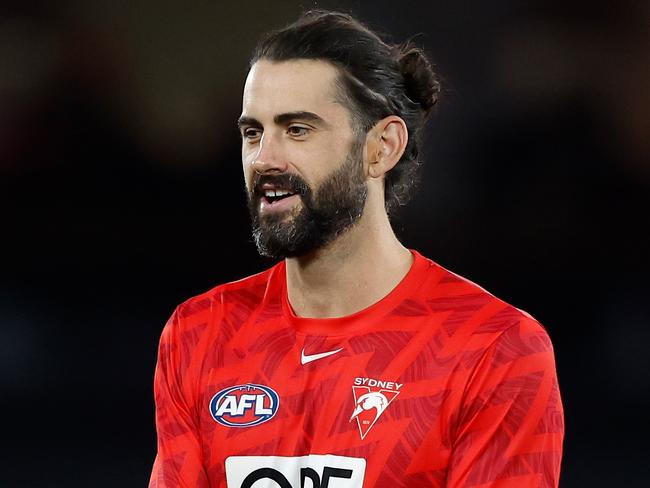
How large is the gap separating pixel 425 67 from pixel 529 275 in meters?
2.47

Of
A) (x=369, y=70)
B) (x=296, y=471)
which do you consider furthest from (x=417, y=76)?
(x=296, y=471)

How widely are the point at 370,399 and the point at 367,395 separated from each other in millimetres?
12

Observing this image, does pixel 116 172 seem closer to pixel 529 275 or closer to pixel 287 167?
pixel 529 275

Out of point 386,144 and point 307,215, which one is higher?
point 386,144

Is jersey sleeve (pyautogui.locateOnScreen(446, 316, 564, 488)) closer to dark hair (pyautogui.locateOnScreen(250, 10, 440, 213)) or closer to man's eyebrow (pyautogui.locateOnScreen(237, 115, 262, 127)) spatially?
dark hair (pyautogui.locateOnScreen(250, 10, 440, 213))

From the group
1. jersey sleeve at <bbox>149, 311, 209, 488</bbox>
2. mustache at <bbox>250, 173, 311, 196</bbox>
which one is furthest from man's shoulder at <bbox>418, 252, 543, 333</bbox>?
jersey sleeve at <bbox>149, 311, 209, 488</bbox>

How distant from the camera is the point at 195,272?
519 cm

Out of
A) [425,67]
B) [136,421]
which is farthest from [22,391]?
[425,67]

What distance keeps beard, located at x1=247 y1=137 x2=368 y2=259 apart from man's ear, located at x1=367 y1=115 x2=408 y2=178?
0.26ft

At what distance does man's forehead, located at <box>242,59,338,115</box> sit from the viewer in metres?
2.47

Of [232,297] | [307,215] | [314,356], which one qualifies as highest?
[307,215]

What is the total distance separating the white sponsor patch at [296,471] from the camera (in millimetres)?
2404

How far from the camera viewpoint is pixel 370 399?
246cm

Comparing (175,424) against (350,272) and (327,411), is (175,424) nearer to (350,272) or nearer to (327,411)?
(327,411)
